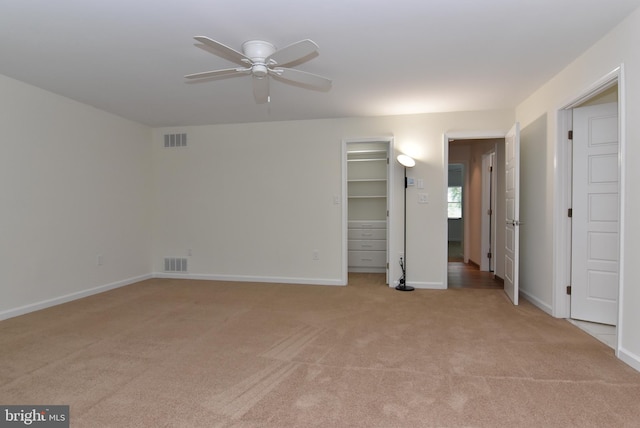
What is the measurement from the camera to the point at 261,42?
2.59m

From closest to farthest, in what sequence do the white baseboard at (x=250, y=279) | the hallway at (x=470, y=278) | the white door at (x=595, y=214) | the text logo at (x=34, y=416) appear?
the text logo at (x=34, y=416)
the white door at (x=595, y=214)
the hallway at (x=470, y=278)
the white baseboard at (x=250, y=279)

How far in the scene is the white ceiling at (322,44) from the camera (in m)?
2.23

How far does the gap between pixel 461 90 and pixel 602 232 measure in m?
1.96

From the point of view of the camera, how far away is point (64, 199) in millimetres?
4031

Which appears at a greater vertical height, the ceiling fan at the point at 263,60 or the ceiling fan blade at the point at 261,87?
the ceiling fan at the point at 263,60

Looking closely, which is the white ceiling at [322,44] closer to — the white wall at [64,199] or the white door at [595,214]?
the white wall at [64,199]

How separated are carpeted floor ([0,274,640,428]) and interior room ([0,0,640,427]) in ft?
0.06

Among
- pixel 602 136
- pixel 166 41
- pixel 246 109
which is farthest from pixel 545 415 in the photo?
pixel 246 109

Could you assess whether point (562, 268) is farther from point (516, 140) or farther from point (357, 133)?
point (357, 133)

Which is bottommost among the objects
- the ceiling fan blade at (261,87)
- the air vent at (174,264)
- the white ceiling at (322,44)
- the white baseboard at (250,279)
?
the white baseboard at (250,279)

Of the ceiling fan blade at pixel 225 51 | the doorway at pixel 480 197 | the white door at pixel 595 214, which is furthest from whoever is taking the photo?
the doorway at pixel 480 197

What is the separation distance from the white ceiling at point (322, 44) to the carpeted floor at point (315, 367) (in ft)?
7.80

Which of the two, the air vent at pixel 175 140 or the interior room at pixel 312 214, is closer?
the interior room at pixel 312 214

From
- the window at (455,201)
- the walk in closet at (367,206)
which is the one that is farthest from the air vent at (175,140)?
the window at (455,201)
